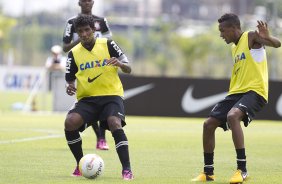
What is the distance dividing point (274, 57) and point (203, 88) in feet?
18.3

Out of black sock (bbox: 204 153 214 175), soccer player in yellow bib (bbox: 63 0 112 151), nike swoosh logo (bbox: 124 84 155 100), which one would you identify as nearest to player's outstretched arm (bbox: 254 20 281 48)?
black sock (bbox: 204 153 214 175)

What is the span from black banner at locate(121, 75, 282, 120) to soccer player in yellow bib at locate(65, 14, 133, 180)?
15400 mm

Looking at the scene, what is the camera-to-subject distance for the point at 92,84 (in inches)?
428

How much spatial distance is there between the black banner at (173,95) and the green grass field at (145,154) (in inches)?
134

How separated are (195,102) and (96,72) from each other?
51.3 ft

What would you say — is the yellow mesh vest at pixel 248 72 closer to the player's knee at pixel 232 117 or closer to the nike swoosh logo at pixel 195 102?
the player's knee at pixel 232 117

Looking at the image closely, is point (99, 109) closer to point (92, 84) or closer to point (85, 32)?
point (92, 84)

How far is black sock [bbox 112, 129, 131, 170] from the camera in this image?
1031 cm

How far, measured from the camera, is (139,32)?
37.9 metres

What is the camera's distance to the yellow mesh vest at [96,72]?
1087cm

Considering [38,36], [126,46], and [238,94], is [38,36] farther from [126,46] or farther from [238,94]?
[238,94]

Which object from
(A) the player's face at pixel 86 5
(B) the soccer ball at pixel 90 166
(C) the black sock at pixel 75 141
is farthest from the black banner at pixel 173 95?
(B) the soccer ball at pixel 90 166

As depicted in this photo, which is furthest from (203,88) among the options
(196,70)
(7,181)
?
(7,181)

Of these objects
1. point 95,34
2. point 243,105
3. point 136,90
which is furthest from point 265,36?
point 136,90
